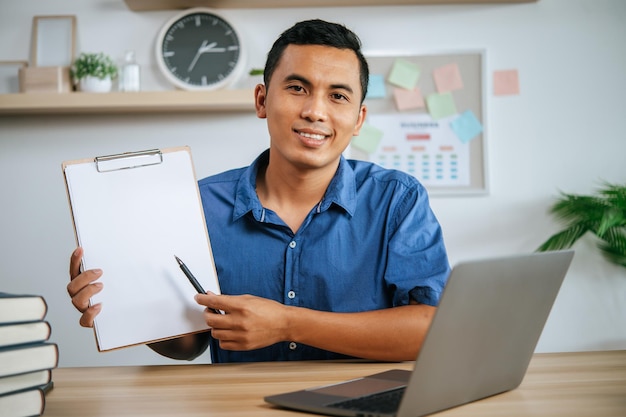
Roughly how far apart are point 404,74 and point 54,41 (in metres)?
1.39

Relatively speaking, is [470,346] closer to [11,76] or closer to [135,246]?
[135,246]

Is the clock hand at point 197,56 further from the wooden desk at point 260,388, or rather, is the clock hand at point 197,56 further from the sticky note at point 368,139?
the wooden desk at point 260,388

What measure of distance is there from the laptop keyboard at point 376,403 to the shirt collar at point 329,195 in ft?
2.29

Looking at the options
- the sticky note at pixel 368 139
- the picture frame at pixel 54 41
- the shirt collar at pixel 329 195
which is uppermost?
the picture frame at pixel 54 41

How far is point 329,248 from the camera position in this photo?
158 centimetres

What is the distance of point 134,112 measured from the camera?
2918 mm

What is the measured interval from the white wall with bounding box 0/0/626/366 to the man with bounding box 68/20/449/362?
4.22ft

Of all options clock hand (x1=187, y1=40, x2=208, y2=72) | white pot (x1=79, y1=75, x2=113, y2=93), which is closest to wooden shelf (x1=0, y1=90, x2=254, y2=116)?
white pot (x1=79, y1=75, x2=113, y2=93)

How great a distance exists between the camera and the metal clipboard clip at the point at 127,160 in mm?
1231

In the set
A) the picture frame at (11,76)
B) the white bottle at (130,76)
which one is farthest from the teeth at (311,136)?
the picture frame at (11,76)

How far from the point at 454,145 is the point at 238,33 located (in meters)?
0.96

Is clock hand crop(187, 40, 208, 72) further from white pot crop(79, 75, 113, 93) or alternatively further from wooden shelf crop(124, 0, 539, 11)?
white pot crop(79, 75, 113, 93)

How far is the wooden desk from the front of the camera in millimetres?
931

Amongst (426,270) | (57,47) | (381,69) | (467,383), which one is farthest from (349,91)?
(57,47)
